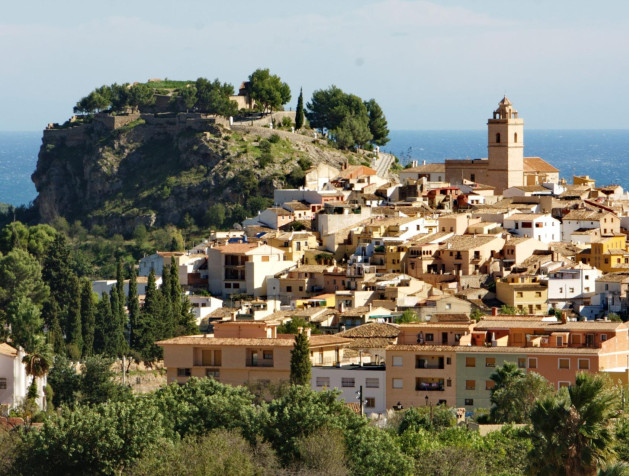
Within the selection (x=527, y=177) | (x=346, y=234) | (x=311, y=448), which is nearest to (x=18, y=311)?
(x=346, y=234)

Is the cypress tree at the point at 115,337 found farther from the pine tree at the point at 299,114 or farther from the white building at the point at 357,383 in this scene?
the pine tree at the point at 299,114

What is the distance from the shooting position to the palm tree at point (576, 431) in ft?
108

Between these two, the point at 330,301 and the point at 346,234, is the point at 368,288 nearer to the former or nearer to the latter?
the point at 330,301

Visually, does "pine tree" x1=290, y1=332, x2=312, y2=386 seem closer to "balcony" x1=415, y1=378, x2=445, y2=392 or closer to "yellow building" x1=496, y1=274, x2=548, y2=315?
"balcony" x1=415, y1=378, x2=445, y2=392

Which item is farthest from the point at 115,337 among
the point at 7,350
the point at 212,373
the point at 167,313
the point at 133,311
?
the point at 212,373

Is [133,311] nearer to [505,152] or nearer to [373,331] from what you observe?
[373,331]

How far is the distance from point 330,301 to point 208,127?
37.4 m

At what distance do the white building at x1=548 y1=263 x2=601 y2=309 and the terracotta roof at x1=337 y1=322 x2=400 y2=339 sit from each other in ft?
36.0

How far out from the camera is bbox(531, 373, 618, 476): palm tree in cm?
3281

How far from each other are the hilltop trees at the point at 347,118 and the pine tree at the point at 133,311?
33533 millimetres

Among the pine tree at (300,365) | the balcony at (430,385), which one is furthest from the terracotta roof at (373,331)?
the pine tree at (300,365)

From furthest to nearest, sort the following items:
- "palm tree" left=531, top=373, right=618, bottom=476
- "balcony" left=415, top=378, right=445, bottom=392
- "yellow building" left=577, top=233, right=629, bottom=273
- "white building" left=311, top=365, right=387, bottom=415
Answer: "yellow building" left=577, top=233, right=629, bottom=273 < "balcony" left=415, top=378, right=445, bottom=392 < "white building" left=311, top=365, right=387, bottom=415 < "palm tree" left=531, top=373, right=618, bottom=476

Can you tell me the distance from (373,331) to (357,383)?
6.76 meters

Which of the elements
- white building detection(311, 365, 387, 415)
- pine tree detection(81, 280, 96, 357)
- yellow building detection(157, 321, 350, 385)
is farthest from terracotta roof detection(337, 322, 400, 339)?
pine tree detection(81, 280, 96, 357)
